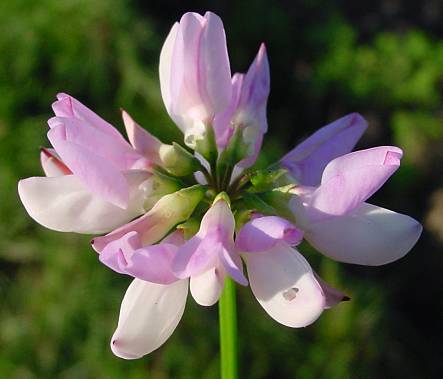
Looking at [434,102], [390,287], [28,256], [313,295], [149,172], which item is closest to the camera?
[313,295]

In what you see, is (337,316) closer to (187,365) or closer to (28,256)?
(187,365)

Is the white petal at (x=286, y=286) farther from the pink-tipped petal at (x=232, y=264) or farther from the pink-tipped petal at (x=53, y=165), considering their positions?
the pink-tipped petal at (x=53, y=165)

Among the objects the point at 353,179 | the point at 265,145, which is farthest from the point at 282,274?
the point at 265,145

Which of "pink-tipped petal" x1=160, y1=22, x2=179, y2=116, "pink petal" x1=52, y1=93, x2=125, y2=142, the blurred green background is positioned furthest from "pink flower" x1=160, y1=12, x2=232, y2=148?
the blurred green background

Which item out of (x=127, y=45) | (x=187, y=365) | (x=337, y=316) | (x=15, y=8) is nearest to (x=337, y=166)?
(x=187, y=365)

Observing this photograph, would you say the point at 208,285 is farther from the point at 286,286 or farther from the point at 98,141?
the point at 98,141

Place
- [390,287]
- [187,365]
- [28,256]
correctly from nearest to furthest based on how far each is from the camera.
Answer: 1. [187,365]
2. [28,256]
3. [390,287]
